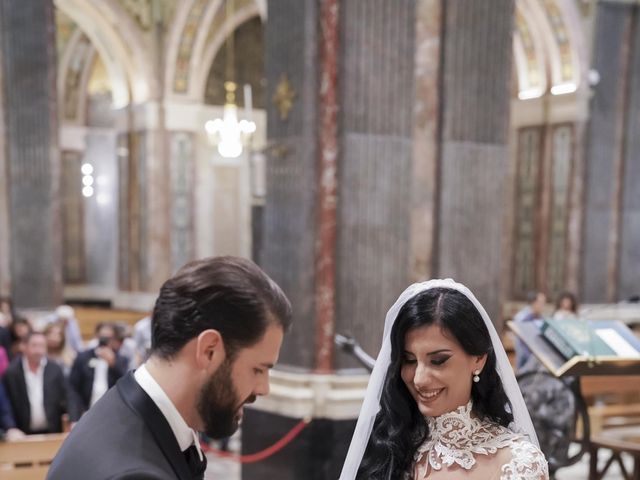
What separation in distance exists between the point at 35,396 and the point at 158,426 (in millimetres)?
4951

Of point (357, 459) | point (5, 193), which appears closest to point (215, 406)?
point (357, 459)

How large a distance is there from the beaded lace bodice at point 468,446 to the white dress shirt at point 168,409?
1096 millimetres

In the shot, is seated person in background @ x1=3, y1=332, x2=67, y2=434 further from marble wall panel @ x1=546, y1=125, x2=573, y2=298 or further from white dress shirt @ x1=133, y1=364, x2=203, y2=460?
marble wall panel @ x1=546, y1=125, x2=573, y2=298

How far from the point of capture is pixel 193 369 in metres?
1.47

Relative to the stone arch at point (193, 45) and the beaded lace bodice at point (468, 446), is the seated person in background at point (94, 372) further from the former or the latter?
the stone arch at point (193, 45)

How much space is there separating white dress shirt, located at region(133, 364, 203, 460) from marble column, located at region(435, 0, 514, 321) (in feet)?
16.9

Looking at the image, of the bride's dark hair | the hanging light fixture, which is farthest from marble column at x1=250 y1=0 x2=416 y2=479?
the hanging light fixture

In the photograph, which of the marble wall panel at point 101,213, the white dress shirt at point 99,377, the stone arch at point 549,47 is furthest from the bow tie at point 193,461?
the marble wall panel at point 101,213

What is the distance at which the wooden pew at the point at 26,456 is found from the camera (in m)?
4.77

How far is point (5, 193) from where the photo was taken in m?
10.5

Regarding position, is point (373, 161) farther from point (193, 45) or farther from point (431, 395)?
point (193, 45)

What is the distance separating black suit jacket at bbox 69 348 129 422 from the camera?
6143mm

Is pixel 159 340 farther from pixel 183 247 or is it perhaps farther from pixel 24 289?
pixel 183 247

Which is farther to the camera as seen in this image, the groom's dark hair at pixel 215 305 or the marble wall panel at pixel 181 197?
the marble wall panel at pixel 181 197
